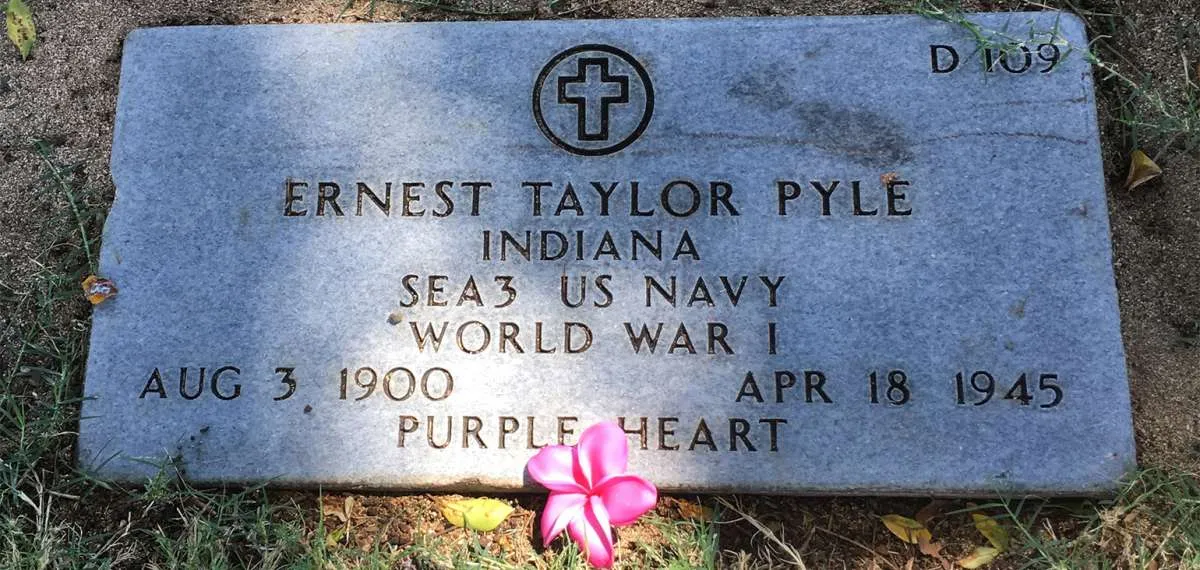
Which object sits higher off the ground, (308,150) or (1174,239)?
(308,150)

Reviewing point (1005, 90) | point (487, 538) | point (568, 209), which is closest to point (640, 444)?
point (487, 538)

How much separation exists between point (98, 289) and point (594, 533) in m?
1.28

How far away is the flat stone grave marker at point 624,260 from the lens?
5.89 ft

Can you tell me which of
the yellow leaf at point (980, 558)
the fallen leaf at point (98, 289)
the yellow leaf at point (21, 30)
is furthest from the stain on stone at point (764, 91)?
the yellow leaf at point (21, 30)

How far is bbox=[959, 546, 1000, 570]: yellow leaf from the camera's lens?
178 centimetres

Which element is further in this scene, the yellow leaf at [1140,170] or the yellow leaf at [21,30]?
the yellow leaf at [21,30]

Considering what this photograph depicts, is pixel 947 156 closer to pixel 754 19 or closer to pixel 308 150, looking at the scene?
pixel 754 19

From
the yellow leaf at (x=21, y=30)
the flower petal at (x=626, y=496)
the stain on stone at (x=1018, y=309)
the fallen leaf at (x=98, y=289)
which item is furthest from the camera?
the yellow leaf at (x=21, y=30)

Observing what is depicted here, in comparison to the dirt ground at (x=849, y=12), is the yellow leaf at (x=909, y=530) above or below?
below

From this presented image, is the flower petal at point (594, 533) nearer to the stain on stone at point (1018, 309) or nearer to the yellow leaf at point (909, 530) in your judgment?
the yellow leaf at point (909, 530)

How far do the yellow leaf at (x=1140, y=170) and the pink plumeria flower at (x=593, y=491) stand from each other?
1.36 m

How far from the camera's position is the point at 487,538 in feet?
6.02

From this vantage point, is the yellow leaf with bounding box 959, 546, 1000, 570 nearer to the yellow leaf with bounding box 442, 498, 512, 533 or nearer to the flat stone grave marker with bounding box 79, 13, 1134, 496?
the flat stone grave marker with bounding box 79, 13, 1134, 496

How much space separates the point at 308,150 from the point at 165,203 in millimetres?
364
